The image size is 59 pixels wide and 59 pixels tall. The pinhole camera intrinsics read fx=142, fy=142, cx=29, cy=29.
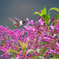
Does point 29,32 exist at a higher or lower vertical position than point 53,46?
higher

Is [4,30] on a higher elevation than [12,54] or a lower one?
higher

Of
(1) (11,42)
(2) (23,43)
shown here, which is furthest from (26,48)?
(1) (11,42)

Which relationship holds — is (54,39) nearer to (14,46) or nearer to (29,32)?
(29,32)

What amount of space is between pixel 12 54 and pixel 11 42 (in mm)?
113

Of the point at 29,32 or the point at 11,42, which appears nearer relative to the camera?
the point at 29,32

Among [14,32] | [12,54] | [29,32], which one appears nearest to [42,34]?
[29,32]

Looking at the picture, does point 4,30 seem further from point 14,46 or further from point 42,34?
point 42,34

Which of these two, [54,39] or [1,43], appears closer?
[54,39]

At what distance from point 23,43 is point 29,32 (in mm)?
88

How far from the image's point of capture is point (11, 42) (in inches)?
44.8

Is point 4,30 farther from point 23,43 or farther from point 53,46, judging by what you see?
point 53,46

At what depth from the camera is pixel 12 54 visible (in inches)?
46.6

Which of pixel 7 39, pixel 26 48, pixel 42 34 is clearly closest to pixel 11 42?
pixel 7 39

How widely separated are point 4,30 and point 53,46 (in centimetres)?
38
